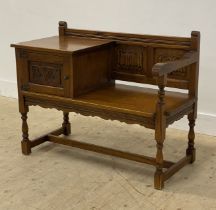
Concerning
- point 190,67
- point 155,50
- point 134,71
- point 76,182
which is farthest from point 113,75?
point 76,182

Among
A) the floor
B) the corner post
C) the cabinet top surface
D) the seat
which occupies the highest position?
the corner post

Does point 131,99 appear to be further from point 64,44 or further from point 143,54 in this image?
point 64,44

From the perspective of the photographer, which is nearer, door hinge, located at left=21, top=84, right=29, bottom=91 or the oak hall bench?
the oak hall bench

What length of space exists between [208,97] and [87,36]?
1.20m

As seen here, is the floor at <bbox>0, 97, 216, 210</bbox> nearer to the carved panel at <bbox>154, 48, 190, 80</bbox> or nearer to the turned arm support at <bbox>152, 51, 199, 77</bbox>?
the carved panel at <bbox>154, 48, 190, 80</bbox>

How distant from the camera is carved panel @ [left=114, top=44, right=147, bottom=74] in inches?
139

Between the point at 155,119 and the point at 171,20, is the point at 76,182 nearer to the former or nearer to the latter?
the point at 155,119

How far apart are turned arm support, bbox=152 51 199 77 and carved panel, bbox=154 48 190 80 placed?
Result: 0.14 m

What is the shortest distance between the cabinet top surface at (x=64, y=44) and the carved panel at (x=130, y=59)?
0.47ft

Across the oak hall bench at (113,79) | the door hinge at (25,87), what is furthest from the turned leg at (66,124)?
the door hinge at (25,87)

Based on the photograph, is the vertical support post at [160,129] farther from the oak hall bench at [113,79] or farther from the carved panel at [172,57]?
the carved panel at [172,57]

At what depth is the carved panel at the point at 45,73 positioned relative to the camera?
3346 millimetres

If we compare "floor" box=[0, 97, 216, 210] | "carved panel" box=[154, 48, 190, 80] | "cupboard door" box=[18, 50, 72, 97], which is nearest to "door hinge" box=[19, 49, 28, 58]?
"cupboard door" box=[18, 50, 72, 97]

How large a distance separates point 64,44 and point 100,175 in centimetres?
100
